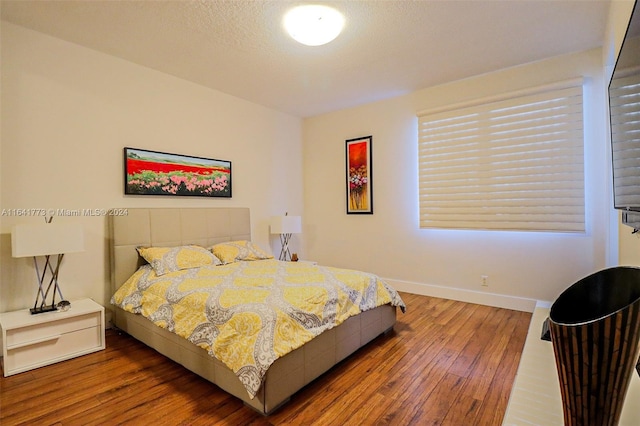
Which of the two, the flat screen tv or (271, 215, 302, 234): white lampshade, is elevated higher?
the flat screen tv

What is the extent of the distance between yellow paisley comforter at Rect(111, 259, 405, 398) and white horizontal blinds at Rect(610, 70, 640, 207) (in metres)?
1.72

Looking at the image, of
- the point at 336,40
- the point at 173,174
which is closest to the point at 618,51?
the point at 336,40

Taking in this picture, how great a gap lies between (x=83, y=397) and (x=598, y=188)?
15.2ft

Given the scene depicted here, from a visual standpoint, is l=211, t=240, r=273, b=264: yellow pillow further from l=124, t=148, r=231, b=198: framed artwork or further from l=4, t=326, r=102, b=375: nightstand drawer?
l=4, t=326, r=102, b=375: nightstand drawer

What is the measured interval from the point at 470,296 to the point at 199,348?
3167 millimetres

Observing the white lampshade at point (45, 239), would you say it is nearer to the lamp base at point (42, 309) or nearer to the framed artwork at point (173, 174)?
the lamp base at point (42, 309)

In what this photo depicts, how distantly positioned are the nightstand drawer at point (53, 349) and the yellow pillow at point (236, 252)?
4.12 ft

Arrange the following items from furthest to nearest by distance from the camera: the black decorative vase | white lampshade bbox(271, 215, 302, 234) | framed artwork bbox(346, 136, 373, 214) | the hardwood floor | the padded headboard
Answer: framed artwork bbox(346, 136, 373, 214) → white lampshade bbox(271, 215, 302, 234) → the padded headboard → the hardwood floor → the black decorative vase

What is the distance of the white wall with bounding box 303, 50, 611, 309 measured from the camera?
3.09 metres

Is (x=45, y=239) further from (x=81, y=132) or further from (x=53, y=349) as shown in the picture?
(x=81, y=132)

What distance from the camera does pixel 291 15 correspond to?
2.44 meters

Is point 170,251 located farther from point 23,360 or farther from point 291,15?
point 291,15

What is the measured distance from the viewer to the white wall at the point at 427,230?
122 inches

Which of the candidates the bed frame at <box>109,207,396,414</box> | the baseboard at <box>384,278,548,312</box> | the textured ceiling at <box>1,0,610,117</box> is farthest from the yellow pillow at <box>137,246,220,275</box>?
the baseboard at <box>384,278,548,312</box>
